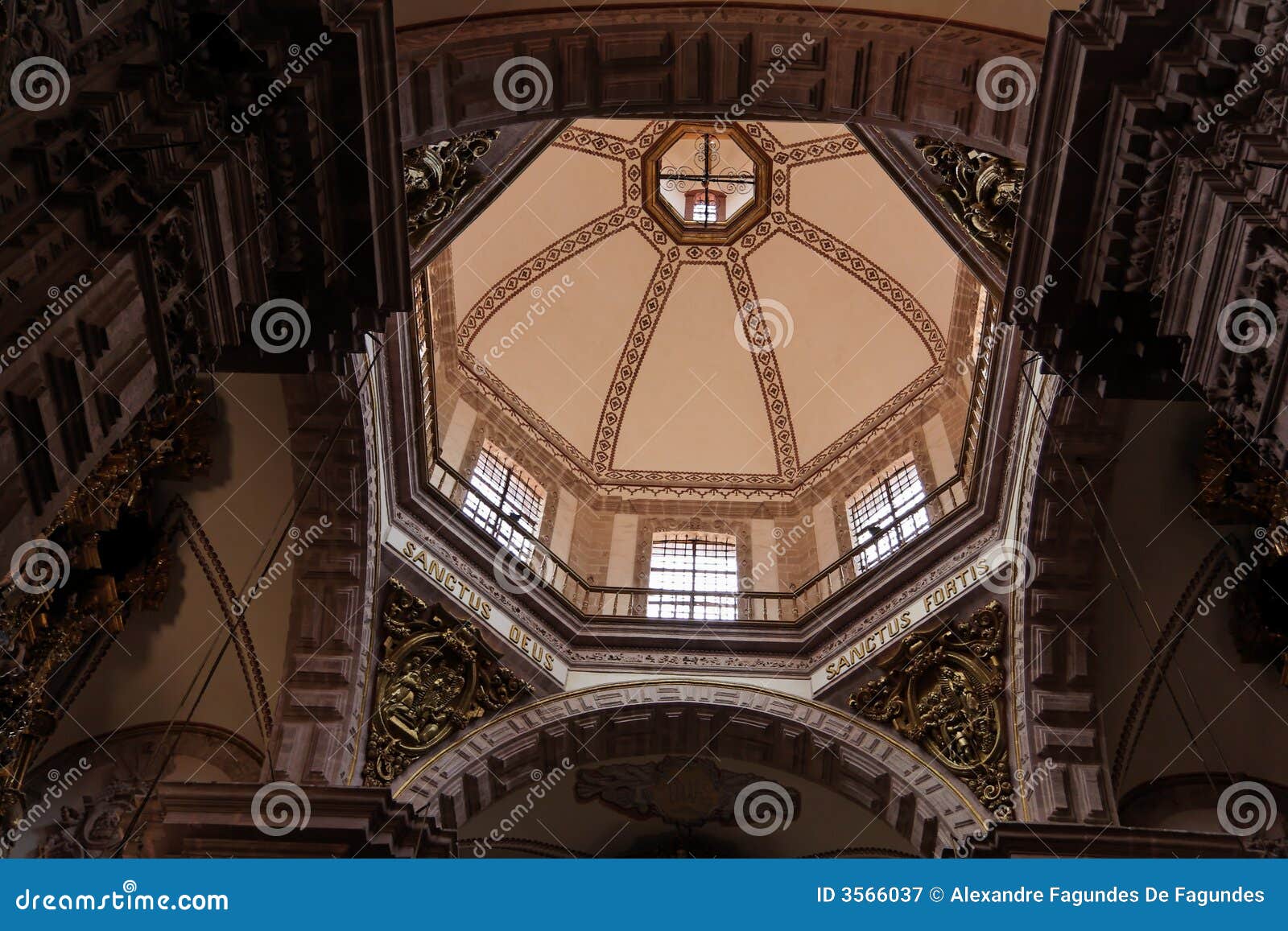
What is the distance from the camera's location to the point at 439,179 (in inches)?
426

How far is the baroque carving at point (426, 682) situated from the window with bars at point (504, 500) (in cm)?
→ 183

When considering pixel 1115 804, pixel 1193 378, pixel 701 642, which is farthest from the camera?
pixel 701 642

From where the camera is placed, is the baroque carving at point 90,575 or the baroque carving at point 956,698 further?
the baroque carving at point 956,698

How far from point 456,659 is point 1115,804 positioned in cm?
731

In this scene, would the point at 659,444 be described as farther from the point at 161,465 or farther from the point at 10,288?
the point at 10,288

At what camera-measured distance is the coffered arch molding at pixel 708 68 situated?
911 centimetres

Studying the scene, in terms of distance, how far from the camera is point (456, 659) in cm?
1423

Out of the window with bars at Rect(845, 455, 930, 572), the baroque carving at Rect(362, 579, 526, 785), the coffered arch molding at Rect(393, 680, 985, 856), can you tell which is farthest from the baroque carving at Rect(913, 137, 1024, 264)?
the baroque carving at Rect(362, 579, 526, 785)

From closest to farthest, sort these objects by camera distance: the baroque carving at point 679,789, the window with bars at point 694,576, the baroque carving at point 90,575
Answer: the baroque carving at point 90,575 → the baroque carving at point 679,789 → the window with bars at point 694,576

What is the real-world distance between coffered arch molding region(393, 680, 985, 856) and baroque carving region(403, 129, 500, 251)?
5772 mm

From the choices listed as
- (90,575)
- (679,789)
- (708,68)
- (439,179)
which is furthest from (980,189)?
(90,575)

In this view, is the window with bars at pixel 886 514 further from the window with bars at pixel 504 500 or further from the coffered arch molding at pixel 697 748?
the window with bars at pixel 504 500

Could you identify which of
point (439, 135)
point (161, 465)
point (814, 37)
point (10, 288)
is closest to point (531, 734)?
point (161, 465)

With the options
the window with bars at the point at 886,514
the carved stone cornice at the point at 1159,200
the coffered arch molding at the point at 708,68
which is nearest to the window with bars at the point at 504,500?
the window with bars at the point at 886,514
